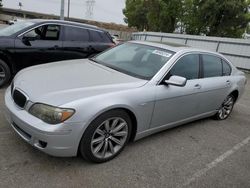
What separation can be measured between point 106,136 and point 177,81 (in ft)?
3.94

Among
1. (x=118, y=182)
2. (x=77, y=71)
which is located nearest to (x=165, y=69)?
(x=77, y=71)

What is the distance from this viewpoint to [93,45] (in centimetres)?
687

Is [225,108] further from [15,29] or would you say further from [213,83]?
[15,29]

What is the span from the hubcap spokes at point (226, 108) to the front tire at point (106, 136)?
272cm

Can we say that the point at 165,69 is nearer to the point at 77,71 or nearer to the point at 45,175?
the point at 77,71

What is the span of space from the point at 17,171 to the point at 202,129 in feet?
10.7

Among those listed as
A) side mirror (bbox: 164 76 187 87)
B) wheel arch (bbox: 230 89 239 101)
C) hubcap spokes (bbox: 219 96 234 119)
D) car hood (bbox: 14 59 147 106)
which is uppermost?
side mirror (bbox: 164 76 187 87)

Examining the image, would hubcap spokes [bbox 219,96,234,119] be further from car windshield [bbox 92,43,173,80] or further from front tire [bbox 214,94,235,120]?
car windshield [bbox 92,43,173,80]

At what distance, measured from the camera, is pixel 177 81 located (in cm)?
346

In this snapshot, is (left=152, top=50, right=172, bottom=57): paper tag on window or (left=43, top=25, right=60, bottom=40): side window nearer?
(left=152, top=50, right=172, bottom=57): paper tag on window

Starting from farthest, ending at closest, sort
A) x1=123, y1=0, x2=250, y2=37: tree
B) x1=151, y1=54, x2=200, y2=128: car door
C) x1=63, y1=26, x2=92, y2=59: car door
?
x1=123, y1=0, x2=250, y2=37: tree
x1=63, y1=26, x2=92, y2=59: car door
x1=151, y1=54, x2=200, y2=128: car door

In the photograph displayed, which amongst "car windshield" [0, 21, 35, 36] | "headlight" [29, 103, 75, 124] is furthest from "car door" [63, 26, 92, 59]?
"headlight" [29, 103, 75, 124]

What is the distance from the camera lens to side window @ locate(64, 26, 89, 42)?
252 inches

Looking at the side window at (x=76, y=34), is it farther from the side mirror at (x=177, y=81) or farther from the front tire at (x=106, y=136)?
the front tire at (x=106, y=136)
